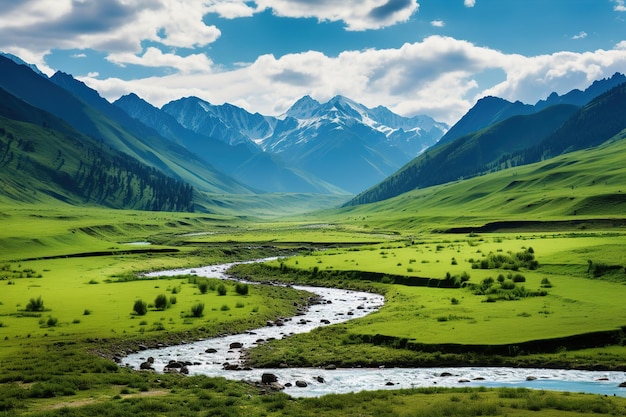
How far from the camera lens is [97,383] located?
34.3m

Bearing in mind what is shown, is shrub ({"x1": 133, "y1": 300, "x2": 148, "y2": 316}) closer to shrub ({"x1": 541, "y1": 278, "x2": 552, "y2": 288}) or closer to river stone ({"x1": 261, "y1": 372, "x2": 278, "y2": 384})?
river stone ({"x1": 261, "y1": 372, "x2": 278, "y2": 384})

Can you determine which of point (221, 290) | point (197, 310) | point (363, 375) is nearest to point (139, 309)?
point (197, 310)

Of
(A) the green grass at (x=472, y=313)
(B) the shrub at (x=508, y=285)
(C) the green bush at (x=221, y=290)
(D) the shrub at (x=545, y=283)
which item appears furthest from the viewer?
(C) the green bush at (x=221, y=290)

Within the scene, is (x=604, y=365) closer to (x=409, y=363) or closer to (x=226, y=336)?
(x=409, y=363)

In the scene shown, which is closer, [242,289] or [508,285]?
[508,285]

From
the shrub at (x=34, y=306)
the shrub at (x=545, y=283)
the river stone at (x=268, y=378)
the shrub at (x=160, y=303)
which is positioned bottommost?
the shrub at (x=34, y=306)

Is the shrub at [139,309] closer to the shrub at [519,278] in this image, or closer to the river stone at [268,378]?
the river stone at [268,378]

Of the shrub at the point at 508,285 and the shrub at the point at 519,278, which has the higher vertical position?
the shrub at the point at 519,278

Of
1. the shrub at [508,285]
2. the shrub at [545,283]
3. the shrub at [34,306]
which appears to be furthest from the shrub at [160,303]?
the shrub at [545,283]

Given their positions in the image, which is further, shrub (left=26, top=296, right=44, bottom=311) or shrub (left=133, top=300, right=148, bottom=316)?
shrub (left=26, top=296, right=44, bottom=311)

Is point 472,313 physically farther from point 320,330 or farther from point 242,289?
point 242,289

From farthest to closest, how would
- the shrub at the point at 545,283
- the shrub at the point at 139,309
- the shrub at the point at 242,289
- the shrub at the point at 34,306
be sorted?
the shrub at the point at 242,289 < the shrub at the point at 545,283 < the shrub at the point at 34,306 < the shrub at the point at 139,309

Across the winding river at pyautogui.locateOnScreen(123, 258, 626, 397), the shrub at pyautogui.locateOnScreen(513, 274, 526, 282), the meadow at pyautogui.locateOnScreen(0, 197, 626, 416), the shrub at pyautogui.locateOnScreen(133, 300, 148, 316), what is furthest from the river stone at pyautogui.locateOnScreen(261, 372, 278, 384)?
the shrub at pyautogui.locateOnScreen(513, 274, 526, 282)

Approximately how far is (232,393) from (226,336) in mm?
19733
